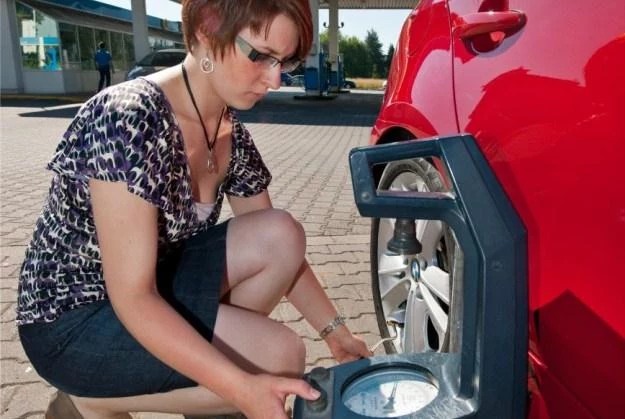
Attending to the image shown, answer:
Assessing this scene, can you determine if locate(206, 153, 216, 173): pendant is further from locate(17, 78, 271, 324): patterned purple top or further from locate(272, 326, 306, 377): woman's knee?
locate(272, 326, 306, 377): woman's knee

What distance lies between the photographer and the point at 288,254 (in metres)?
1.65

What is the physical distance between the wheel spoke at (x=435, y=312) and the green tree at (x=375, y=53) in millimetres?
52808

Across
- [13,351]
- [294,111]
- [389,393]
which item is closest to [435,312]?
[389,393]

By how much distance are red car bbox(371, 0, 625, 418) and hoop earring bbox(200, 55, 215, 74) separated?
1.72 feet

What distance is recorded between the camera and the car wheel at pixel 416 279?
4.84 ft

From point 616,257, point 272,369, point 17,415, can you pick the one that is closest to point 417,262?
point 272,369

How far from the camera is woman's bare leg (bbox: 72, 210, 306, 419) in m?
1.38

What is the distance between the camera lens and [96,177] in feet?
3.89

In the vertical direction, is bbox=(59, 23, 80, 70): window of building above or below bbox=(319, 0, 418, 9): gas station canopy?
below

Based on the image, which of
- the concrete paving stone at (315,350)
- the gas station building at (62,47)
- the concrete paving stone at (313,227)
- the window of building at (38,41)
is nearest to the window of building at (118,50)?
the gas station building at (62,47)

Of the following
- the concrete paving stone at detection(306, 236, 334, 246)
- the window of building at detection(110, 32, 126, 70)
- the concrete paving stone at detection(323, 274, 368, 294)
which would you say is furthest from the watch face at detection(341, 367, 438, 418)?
the window of building at detection(110, 32, 126, 70)

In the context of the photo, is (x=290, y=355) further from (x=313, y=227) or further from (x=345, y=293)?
(x=313, y=227)

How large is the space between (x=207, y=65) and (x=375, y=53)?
61713 mm

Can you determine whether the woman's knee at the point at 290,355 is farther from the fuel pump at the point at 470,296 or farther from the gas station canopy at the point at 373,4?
the gas station canopy at the point at 373,4
